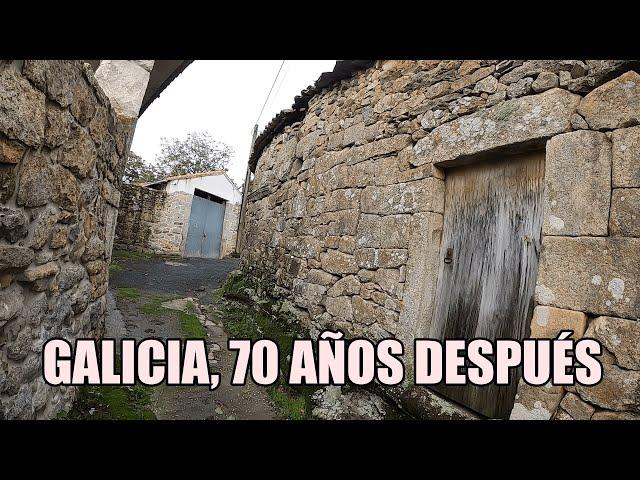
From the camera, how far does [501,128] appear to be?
2041mm

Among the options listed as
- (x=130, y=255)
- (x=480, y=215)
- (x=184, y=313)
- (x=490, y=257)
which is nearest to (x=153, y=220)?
(x=130, y=255)

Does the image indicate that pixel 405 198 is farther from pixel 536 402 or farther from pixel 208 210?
pixel 208 210

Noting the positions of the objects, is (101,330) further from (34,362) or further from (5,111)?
(5,111)

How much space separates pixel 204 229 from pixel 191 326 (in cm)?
827

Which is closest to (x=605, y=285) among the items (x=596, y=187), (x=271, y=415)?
(x=596, y=187)

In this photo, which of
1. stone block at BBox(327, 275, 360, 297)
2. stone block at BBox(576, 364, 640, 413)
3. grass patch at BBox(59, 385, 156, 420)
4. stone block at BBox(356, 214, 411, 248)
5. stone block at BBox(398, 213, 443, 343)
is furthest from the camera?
stone block at BBox(327, 275, 360, 297)

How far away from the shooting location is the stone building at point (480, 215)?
1.57 metres

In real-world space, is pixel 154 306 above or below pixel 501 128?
below

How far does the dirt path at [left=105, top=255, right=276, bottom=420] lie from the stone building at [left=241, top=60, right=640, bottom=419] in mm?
924

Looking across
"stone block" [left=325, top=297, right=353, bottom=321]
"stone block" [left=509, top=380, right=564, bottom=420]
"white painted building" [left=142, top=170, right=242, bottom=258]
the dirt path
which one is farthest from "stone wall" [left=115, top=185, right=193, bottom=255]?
"stone block" [left=509, top=380, right=564, bottom=420]

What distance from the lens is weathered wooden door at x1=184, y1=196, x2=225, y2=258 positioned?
35.6 feet

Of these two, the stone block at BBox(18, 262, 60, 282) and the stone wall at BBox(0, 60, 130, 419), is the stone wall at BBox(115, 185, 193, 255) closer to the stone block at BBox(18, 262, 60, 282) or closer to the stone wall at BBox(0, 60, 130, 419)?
the stone wall at BBox(0, 60, 130, 419)

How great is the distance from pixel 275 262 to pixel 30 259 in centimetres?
314
